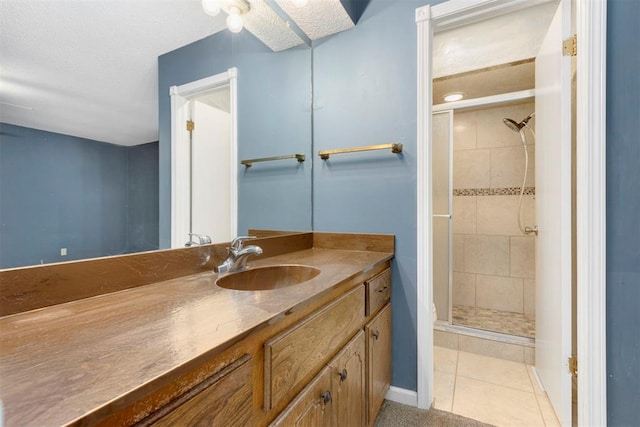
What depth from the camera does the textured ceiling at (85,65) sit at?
644 mm

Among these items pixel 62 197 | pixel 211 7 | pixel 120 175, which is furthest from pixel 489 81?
pixel 62 197

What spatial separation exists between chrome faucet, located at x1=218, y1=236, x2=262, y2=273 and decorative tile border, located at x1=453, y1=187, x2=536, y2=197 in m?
2.46

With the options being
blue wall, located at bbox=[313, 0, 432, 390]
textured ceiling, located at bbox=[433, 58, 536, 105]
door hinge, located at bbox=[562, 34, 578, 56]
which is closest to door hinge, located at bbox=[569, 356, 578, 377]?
blue wall, located at bbox=[313, 0, 432, 390]

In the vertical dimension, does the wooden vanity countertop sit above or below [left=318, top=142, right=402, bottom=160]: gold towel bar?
below

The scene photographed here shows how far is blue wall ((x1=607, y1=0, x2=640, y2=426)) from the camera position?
42.3 inches

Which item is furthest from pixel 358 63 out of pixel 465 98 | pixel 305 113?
pixel 465 98

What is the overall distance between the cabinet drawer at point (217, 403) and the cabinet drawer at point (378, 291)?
0.73 meters

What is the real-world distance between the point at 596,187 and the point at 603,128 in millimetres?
229

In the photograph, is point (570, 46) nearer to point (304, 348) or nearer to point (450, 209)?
point (450, 209)

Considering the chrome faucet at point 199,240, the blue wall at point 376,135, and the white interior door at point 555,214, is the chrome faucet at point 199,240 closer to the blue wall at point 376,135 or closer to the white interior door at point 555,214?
the blue wall at point 376,135

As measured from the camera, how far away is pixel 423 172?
4.96 ft

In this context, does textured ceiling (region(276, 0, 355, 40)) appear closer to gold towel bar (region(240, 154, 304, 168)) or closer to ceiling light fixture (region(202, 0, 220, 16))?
ceiling light fixture (region(202, 0, 220, 16))

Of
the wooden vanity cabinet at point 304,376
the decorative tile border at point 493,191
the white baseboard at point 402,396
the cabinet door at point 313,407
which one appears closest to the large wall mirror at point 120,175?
the wooden vanity cabinet at point 304,376

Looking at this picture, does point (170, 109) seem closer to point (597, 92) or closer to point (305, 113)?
point (305, 113)
